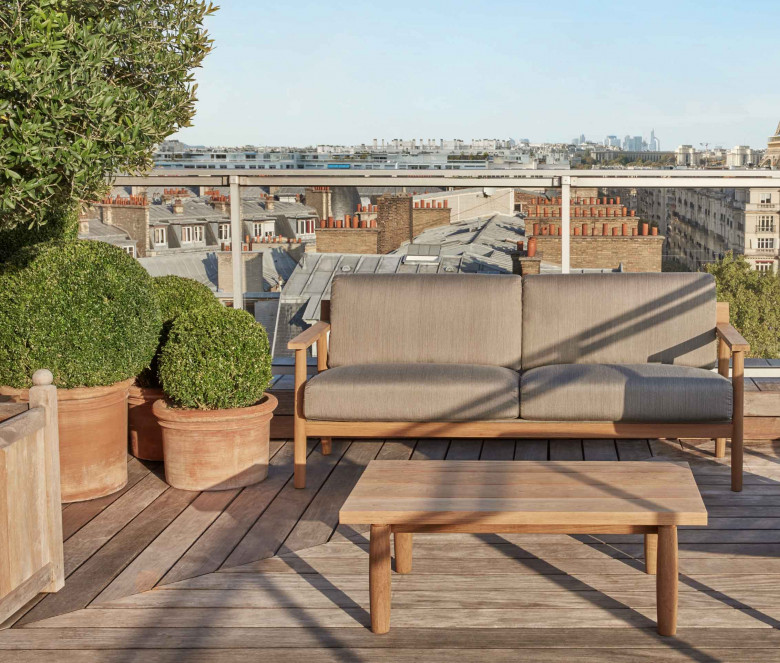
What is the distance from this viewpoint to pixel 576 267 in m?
5.52

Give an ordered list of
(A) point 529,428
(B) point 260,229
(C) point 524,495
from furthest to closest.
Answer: (B) point 260,229 → (A) point 529,428 → (C) point 524,495

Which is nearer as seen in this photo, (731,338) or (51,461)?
(51,461)

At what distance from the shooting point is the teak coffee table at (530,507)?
2787 mm

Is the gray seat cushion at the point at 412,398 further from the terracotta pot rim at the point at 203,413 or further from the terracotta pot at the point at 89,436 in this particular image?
the terracotta pot at the point at 89,436

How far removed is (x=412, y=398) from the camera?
14.2 ft

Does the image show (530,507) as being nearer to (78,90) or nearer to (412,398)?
(412,398)

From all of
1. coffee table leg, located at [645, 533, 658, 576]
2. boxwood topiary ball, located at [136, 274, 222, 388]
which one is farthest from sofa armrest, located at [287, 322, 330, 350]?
coffee table leg, located at [645, 533, 658, 576]

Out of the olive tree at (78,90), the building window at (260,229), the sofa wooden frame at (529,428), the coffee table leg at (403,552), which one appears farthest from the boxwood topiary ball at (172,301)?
the coffee table leg at (403,552)

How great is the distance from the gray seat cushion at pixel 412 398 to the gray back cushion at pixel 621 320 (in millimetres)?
508

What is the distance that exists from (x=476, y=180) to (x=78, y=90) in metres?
2.78

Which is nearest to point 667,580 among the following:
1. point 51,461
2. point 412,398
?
point 412,398

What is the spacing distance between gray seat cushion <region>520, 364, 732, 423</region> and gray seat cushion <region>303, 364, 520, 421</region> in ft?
0.36

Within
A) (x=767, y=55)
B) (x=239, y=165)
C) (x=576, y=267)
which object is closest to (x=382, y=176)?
(x=576, y=267)

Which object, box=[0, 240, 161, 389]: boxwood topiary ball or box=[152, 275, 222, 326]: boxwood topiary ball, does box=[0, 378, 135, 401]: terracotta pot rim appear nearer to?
box=[0, 240, 161, 389]: boxwood topiary ball
